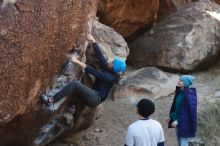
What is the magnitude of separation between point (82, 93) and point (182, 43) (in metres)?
4.59

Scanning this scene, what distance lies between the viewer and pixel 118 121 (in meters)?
8.78

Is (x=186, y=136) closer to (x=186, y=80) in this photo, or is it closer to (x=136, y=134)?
(x=186, y=80)

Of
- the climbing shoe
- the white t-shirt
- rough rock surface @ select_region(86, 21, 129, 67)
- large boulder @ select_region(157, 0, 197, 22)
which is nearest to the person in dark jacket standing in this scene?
the white t-shirt

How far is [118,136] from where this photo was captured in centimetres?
829

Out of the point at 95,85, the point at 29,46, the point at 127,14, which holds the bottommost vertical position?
the point at 127,14

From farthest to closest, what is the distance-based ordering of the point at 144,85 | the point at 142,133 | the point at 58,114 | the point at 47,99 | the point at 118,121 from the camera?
the point at 144,85 → the point at 118,121 → the point at 58,114 → the point at 47,99 → the point at 142,133

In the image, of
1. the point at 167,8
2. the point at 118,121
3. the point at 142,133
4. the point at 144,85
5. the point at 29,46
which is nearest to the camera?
the point at 142,133

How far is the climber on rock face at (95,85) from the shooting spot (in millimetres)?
6391

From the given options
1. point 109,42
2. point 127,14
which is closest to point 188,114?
point 109,42

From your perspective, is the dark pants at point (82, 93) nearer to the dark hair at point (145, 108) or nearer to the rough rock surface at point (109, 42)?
the dark hair at point (145, 108)

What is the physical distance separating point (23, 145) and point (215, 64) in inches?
229

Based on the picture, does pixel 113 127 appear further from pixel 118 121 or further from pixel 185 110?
pixel 185 110

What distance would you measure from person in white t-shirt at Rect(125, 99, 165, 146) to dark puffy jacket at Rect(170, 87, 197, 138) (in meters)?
1.37

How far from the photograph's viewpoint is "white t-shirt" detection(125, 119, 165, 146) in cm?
514
